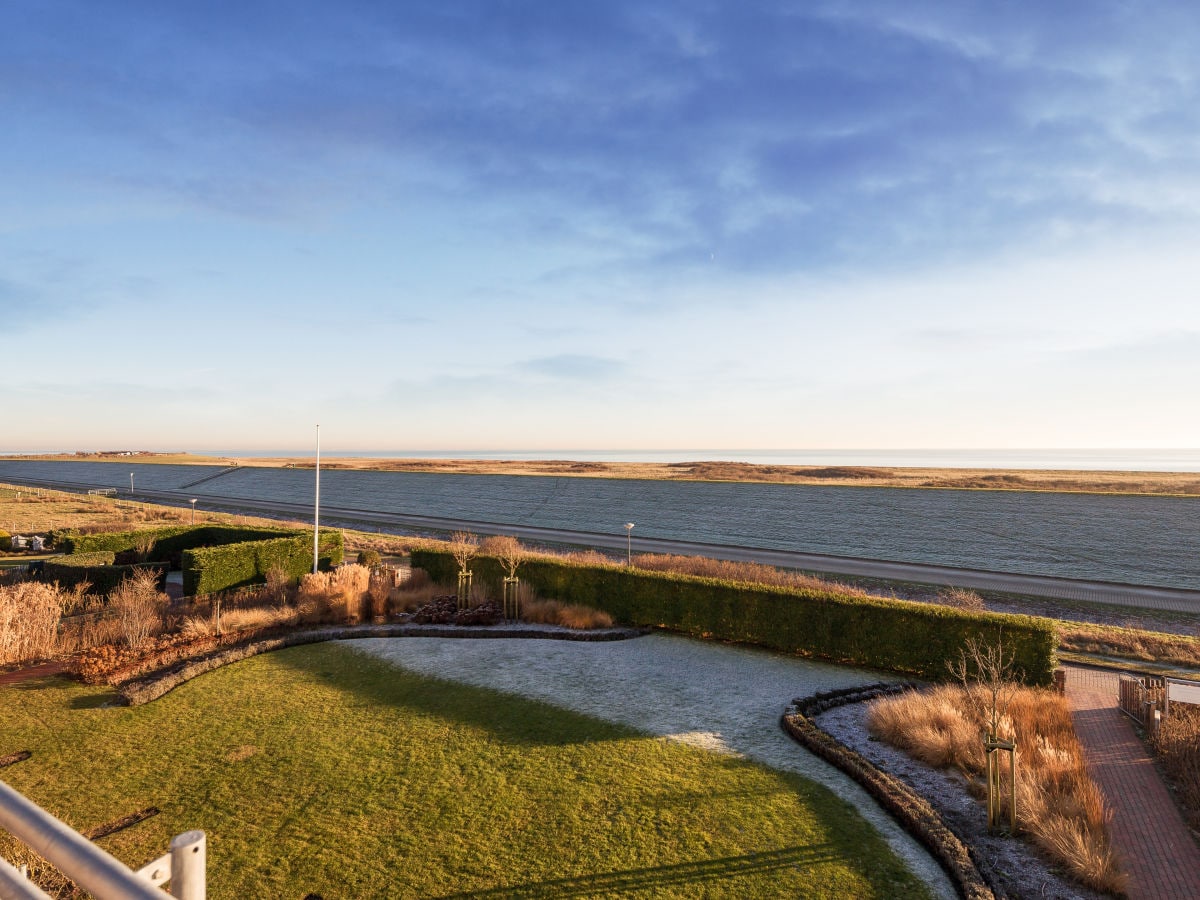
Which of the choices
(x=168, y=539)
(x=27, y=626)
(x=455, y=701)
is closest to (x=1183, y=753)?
(x=455, y=701)

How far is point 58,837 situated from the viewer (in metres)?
2.00

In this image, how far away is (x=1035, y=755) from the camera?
1233 cm

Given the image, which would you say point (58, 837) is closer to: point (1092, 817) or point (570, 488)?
point (1092, 817)

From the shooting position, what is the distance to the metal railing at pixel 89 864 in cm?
174

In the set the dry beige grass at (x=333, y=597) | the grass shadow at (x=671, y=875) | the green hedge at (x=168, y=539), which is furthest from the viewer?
the green hedge at (x=168, y=539)

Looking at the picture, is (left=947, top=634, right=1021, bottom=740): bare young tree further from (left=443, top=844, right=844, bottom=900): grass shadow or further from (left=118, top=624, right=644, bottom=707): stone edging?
(left=118, top=624, right=644, bottom=707): stone edging

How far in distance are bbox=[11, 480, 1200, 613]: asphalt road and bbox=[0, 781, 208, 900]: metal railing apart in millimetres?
38727

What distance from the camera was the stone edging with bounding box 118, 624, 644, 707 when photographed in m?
15.1

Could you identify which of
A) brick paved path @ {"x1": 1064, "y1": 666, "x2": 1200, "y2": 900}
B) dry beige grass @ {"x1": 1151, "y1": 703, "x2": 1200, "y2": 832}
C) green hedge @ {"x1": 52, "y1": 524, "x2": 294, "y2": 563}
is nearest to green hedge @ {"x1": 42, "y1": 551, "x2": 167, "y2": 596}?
green hedge @ {"x1": 52, "y1": 524, "x2": 294, "y2": 563}

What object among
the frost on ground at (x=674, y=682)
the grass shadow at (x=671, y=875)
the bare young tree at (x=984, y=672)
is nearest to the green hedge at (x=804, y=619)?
the bare young tree at (x=984, y=672)

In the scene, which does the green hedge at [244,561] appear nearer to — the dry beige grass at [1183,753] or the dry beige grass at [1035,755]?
the dry beige grass at [1035,755]

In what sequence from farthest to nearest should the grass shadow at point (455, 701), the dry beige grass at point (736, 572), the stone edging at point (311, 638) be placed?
the dry beige grass at point (736, 572)
the stone edging at point (311, 638)
the grass shadow at point (455, 701)

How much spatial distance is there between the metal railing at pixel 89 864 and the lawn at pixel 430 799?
7.44m

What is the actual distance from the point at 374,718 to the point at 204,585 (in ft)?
50.1
